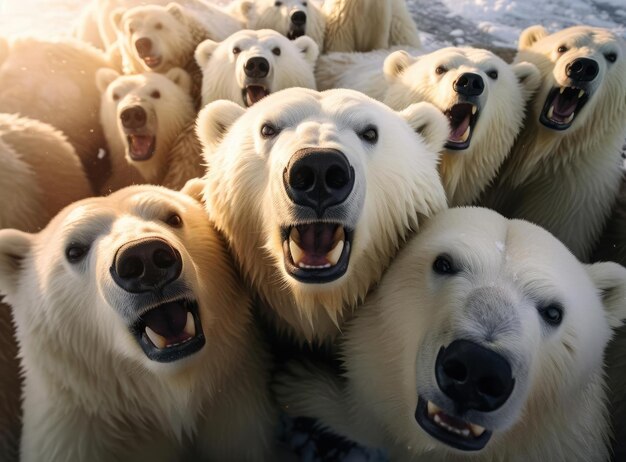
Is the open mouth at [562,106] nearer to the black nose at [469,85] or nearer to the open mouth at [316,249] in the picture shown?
the black nose at [469,85]

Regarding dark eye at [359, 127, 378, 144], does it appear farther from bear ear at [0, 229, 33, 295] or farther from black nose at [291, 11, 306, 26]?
black nose at [291, 11, 306, 26]

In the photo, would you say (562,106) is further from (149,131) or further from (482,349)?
(149,131)

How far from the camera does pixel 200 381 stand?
4.85 feet

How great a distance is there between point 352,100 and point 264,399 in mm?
997

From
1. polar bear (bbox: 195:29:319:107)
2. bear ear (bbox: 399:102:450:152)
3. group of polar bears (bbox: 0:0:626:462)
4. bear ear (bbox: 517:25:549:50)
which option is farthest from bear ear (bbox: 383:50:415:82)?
bear ear (bbox: 399:102:450:152)

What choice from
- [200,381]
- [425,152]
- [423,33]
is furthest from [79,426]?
[423,33]

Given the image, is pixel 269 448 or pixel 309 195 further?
pixel 269 448

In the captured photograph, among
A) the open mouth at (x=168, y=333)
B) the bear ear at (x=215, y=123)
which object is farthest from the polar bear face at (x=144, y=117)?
the open mouth at (x=168, y=333)

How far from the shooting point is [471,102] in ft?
7.23

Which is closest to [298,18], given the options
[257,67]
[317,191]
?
[257,67]

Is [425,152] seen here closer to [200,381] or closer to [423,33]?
[200,381]

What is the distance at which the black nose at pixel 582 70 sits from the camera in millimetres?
2312

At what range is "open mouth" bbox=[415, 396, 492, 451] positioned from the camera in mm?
1182

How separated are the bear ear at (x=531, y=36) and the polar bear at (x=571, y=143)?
7.3 inches
